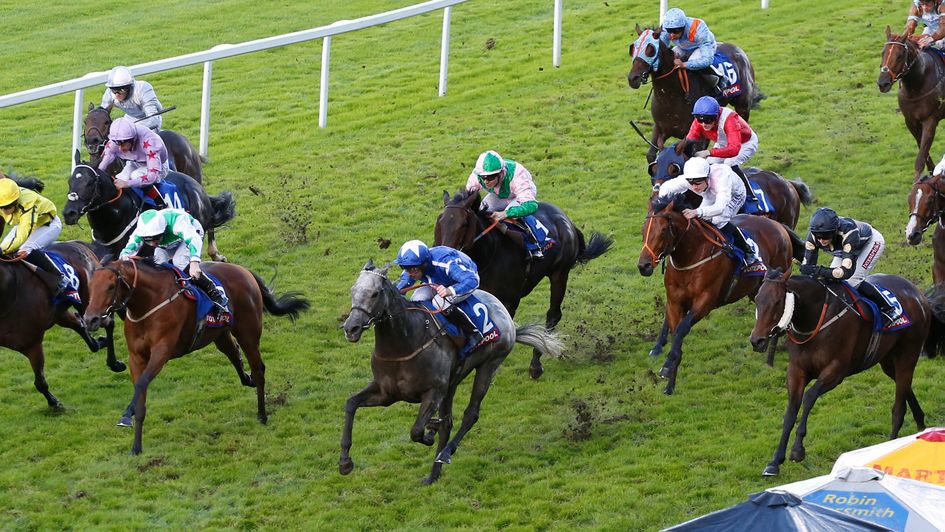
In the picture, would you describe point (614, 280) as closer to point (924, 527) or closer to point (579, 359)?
point (579, 359)

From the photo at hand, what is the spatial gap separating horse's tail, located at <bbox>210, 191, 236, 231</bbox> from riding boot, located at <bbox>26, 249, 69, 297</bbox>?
8.26 ft

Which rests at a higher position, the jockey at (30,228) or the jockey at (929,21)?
the jockey at (929,21)

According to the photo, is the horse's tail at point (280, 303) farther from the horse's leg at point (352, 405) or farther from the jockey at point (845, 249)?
the jockey at point (845, 249)

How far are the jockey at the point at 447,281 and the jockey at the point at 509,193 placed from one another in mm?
1564

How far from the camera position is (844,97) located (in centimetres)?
1800

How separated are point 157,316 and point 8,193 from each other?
169cm

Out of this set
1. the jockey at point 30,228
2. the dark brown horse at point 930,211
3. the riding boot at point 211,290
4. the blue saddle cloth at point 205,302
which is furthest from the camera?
the dark brown horse at point 930,211

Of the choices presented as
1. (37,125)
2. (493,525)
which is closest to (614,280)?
(493,525)

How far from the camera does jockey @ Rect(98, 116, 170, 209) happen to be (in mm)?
12406

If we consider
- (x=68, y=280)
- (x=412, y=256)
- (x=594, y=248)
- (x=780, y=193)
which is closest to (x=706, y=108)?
(x=780, y=193)

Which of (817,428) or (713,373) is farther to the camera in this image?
(713,373)

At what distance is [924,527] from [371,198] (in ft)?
32.4

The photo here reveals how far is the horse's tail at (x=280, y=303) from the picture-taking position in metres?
12.0

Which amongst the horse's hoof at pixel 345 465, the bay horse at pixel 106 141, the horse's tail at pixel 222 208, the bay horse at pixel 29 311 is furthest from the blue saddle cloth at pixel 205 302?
the horse's tail at pixel 222 208
